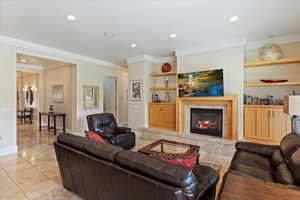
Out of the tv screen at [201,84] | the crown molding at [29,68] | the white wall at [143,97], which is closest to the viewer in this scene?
the tv screen at [201,84]

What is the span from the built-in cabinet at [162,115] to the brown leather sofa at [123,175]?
3.23 meters

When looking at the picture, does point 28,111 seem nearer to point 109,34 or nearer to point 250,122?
point 109,34

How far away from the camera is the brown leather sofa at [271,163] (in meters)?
1.46

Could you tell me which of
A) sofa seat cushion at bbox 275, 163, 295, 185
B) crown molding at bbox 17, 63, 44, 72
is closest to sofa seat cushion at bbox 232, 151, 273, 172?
sofa seat cushion at bbox 275, 163, 295, 185

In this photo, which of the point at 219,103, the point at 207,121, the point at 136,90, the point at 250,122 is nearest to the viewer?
the point at 250,122

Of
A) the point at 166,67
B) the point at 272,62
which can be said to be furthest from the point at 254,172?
the point at 166,67

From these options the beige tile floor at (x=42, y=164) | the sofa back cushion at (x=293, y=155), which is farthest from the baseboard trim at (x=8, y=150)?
the sofa back cushion at (x=293, y=155)

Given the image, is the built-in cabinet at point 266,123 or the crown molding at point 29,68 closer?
the built-in cabinet at point 266,123

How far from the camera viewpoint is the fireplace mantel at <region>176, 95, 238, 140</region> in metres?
3.76

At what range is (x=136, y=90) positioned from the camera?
5473 mm

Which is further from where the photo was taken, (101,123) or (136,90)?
(136,90)

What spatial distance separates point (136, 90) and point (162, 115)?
1332 mm

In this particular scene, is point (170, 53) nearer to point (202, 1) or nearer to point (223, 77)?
point (223, 77)

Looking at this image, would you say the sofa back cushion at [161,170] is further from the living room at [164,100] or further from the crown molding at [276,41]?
the crown molding at [276,41]
